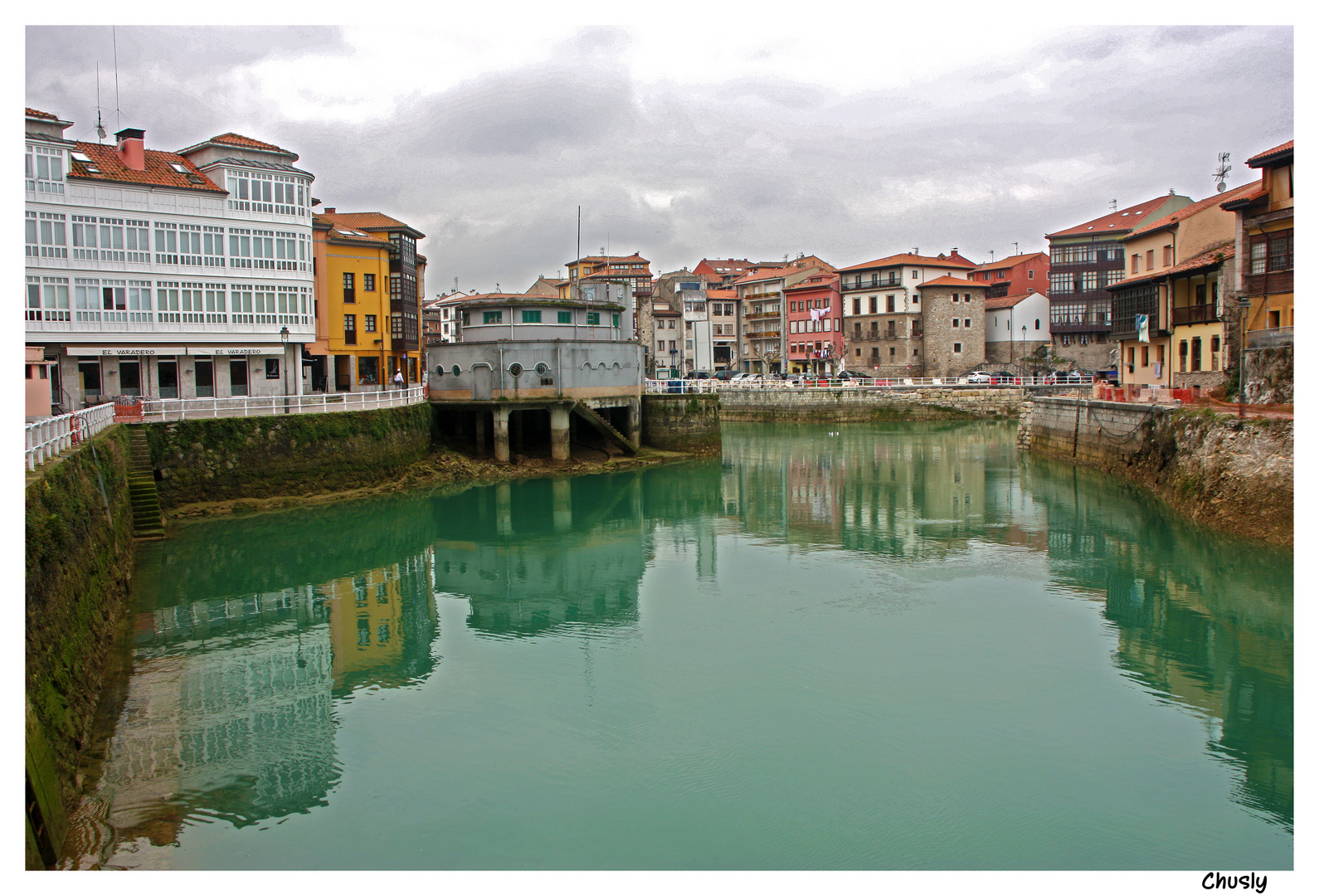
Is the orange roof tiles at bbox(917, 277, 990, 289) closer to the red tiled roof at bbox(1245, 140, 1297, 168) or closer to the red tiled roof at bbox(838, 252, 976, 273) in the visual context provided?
the red tiled roof at bbox(838, 252, 976, 273)

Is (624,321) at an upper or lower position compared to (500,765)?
upper

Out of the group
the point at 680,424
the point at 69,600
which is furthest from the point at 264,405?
the point at 680,424

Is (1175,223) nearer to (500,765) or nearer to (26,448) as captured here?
(500,765)

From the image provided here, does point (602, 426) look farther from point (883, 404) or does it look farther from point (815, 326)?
point (815, 326)

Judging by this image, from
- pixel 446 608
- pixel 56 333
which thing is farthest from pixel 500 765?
pixel 56 333

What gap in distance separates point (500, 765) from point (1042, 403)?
144ft

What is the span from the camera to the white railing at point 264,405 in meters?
30.9

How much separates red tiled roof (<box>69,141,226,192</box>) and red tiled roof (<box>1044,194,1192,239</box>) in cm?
6737

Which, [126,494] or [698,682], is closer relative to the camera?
[698,682]

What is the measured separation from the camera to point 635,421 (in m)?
46.7

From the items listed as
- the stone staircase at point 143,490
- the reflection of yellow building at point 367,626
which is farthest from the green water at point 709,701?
the stone staircase at point 143,490

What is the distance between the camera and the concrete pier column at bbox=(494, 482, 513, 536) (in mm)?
31359

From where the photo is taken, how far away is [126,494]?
2602 cm

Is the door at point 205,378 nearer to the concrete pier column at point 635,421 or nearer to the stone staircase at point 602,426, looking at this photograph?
the stone staircase at point 602,426
